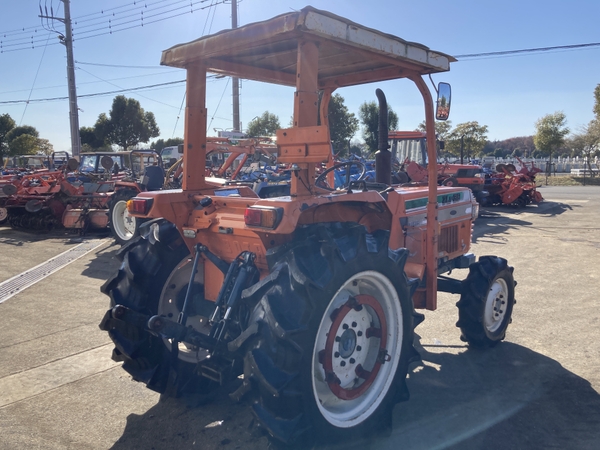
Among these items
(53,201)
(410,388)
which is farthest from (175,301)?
(53,201)

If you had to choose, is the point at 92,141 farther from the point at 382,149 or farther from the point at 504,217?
the point at 382,149

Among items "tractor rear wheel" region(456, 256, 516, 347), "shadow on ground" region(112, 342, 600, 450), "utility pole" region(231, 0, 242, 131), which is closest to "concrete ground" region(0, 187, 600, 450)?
"shadow on ground" region(112, 342, 600, 450)

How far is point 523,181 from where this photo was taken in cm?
1831

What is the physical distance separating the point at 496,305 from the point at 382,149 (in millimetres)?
1821

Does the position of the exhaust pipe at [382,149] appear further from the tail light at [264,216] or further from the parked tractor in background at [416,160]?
the parked tractor in background at [416,160]

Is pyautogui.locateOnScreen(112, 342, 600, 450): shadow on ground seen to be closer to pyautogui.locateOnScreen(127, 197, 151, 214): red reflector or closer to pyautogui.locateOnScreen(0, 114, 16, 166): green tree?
pyautogui.locateOnScreen(127, 197, 151, 214): red reflector

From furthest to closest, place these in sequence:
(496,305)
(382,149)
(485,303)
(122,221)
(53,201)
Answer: (53,201), (122,221), (496,305), (485,303), (382,149)

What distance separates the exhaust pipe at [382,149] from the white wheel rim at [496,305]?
140 centimetres

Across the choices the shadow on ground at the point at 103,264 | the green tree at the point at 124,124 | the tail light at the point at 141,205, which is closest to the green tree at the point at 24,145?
the green tree at the point at 124,124

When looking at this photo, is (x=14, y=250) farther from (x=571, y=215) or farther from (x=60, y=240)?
(x=571, y=215)

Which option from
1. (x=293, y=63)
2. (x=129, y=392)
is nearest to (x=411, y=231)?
(x=293, y=63)

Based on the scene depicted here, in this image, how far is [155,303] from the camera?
11.4 ft

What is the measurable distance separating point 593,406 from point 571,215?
1304 cm

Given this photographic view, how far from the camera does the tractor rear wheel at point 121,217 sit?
9961 mm
